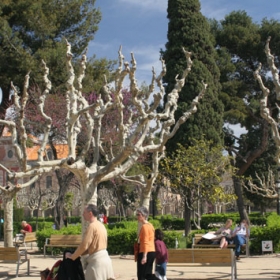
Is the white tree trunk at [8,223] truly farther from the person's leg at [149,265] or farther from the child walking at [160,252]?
the person's leg at [149,265]

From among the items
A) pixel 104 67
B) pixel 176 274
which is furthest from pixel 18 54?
pixel 176 274

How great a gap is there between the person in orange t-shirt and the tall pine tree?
18.2 meters

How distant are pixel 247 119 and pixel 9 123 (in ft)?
78.0

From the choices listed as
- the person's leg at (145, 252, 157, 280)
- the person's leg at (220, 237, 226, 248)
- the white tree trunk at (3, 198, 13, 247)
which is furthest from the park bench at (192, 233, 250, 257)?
the person's leg at (145, 252, 157, 280)

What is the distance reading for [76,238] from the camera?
16.6 metres

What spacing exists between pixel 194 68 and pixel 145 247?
2028cm

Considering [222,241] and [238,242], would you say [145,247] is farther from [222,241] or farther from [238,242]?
[238,242]

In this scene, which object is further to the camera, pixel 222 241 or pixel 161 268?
pixel 222 241

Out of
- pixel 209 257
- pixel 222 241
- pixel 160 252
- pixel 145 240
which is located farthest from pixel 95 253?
pixel 222 241

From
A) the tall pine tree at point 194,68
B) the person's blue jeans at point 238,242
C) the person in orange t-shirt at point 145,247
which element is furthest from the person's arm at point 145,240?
the tall pine tree at point 194,68

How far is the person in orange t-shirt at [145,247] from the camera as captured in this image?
891 cm

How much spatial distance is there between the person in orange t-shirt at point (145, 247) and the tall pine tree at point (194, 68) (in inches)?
718

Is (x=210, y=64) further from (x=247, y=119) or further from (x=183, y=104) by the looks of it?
(x=247, y=119)

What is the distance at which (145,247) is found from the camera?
351 inches
